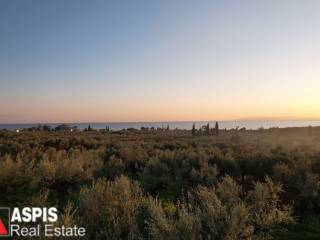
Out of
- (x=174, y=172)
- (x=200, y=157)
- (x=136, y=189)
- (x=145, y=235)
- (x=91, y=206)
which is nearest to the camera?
(x=145, y=235)

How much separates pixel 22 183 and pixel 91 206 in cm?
641

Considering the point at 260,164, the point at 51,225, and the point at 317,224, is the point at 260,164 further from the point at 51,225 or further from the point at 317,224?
the point at 51,225

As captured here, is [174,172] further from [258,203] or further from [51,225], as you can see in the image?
[51,225]

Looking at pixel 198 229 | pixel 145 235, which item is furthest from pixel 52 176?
pixel 198 229

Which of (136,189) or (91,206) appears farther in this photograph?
(136,189)

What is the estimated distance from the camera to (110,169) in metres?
16.0

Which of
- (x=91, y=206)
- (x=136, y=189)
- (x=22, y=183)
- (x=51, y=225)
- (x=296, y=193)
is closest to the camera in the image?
(x=51, y=225)

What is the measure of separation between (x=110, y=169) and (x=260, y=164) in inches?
255

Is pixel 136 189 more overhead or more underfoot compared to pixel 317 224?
more overhead

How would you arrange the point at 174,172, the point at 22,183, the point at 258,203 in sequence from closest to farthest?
the point at 258,203
the point at 22,183
the point at 174,172

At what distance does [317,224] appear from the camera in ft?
32.2

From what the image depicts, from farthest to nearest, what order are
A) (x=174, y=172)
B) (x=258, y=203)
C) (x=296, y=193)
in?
1. (x=174, y=172)
2. (x=296, y=193)
3. (x=258, y=203)

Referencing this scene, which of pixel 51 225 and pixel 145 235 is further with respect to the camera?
pixel 145 235

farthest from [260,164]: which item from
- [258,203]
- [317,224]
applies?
[258,203]
